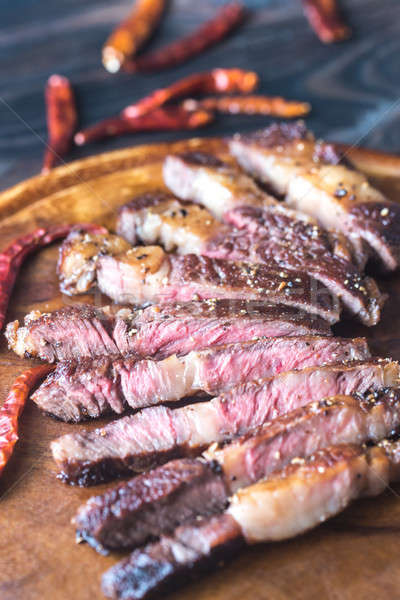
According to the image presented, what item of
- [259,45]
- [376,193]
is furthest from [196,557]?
[259,45]

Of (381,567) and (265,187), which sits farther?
(265,187)

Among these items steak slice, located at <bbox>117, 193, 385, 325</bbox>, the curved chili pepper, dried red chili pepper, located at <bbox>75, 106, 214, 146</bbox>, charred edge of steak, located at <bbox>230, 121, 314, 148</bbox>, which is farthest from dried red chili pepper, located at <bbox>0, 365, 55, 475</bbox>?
dried red chili pepper, located at <bbox>75, 106, 214, 146</bbox>

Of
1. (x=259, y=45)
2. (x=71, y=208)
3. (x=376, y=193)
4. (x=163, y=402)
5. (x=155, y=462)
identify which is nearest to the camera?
Answer: (x=155, y=462)

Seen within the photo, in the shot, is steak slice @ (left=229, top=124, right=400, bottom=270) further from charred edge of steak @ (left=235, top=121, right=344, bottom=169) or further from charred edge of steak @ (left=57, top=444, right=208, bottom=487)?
charred edge of steak @ (left=57, top=444, right=208, bottom=487)

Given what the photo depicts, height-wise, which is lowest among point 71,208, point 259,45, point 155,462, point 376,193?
point 155,462

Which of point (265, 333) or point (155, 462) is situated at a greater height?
point (265, 333)

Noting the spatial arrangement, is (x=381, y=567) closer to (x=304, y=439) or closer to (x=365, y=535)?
(x=365, y=535)
